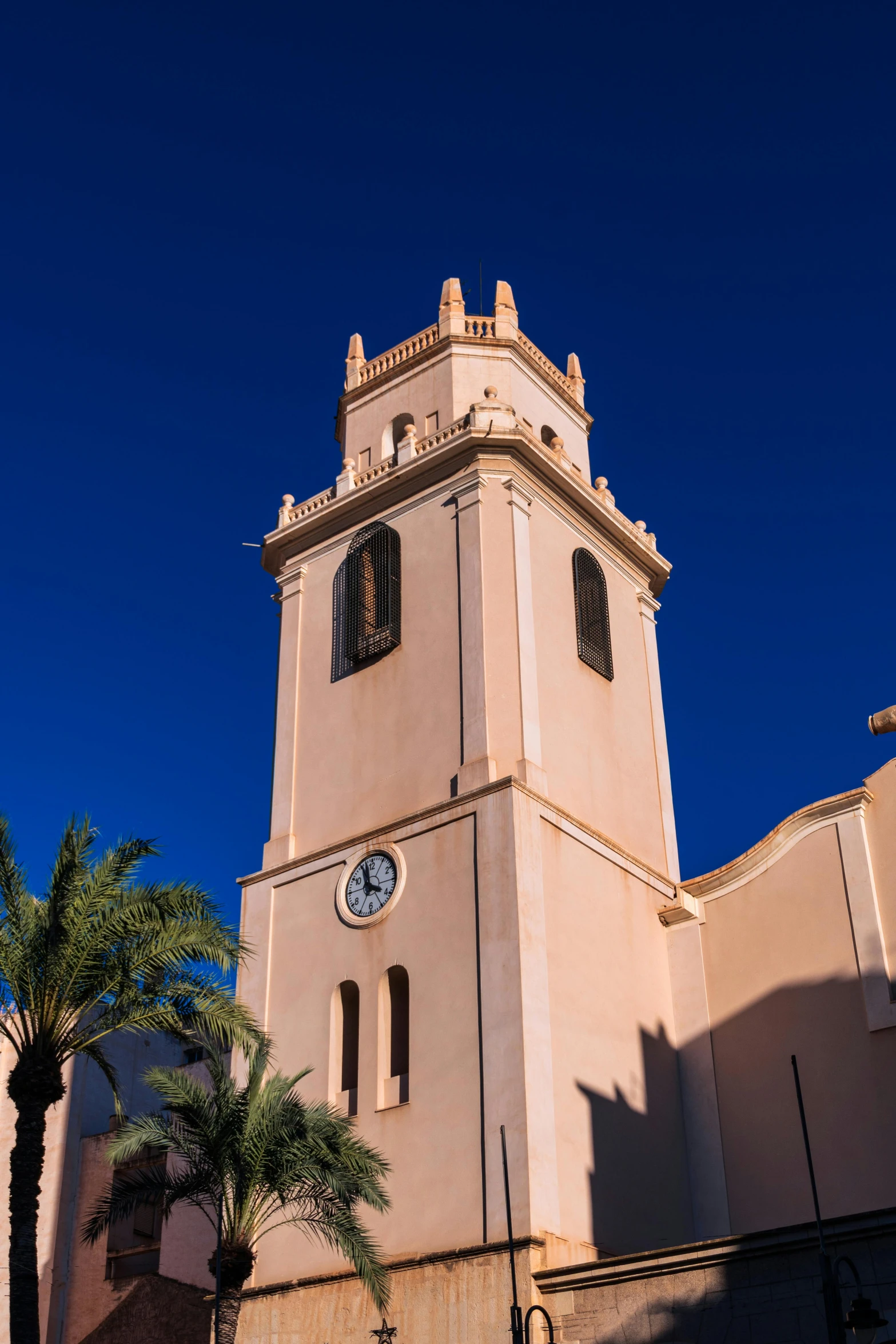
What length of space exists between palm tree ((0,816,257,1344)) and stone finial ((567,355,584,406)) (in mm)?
17525

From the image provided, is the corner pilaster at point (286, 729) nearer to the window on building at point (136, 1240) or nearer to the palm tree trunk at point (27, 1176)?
the window on building at point (136, 1240)

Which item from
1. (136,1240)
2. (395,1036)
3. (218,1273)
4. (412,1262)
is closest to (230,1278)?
(218,1273)

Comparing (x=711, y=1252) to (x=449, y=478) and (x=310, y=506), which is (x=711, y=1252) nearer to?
(x=449, y=478)

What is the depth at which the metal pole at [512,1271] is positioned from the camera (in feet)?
59.9

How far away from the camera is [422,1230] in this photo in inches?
863

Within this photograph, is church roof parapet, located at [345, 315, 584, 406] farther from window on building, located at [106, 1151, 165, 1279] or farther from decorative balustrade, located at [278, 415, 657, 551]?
window on building, located at [106, 1151, 165, 1279]

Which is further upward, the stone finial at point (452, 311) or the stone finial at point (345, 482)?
the stone finial at point (452, 311)

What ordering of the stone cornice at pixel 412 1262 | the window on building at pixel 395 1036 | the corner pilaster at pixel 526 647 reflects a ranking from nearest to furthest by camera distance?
the stone cornice at pixel 412 1262
the window on building at pixel 395 1036
the corner pilaster at pixel 526 647

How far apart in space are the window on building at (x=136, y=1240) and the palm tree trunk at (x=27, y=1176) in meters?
12.1

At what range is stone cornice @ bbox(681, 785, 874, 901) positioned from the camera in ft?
84.0

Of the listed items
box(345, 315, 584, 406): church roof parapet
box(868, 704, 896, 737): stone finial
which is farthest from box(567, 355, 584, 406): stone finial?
box(868, 704, 896, 737): stone finial

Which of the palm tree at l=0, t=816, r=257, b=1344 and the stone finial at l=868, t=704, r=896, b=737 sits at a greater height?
Answer: the stone finial at l=868, t=704, r=896, b=737

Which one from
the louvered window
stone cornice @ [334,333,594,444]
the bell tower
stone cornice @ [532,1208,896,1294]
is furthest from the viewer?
Result: stone cornice @ [334,333,594,444]

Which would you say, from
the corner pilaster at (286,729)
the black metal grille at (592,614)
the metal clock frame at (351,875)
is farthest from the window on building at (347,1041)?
the black metal grille at (592,614)
